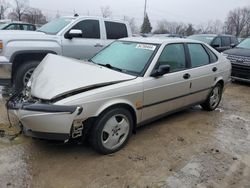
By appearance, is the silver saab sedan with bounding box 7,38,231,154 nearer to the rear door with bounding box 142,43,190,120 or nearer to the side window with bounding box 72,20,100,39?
the rear door with bounding box 142,43,190,120

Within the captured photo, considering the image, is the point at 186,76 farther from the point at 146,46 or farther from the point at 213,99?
the point at 213,99

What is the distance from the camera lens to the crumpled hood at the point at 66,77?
3.31 metres

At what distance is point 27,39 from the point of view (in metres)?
5.84

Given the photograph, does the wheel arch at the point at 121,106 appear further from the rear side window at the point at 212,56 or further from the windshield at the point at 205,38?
the windshield at the point at 205,38

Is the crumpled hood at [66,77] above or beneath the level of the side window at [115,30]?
beneath

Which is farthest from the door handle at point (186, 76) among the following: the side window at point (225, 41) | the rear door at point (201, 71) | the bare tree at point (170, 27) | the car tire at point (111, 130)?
the bare tree at point (170, 27)

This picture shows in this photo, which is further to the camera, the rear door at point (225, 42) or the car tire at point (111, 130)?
the rear door at point (225, 42)

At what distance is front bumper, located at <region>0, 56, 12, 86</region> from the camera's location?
5.50m

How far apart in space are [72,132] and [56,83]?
0.66 m

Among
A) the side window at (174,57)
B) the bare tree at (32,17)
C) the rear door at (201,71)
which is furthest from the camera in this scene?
the bare tree at (32,17)

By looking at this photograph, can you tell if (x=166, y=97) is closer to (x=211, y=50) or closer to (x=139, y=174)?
(x=139, y=174)

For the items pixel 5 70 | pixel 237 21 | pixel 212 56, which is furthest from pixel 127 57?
pixel 237 21

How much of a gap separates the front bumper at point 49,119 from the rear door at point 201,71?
2547mm

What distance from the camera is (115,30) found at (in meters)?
7.39
